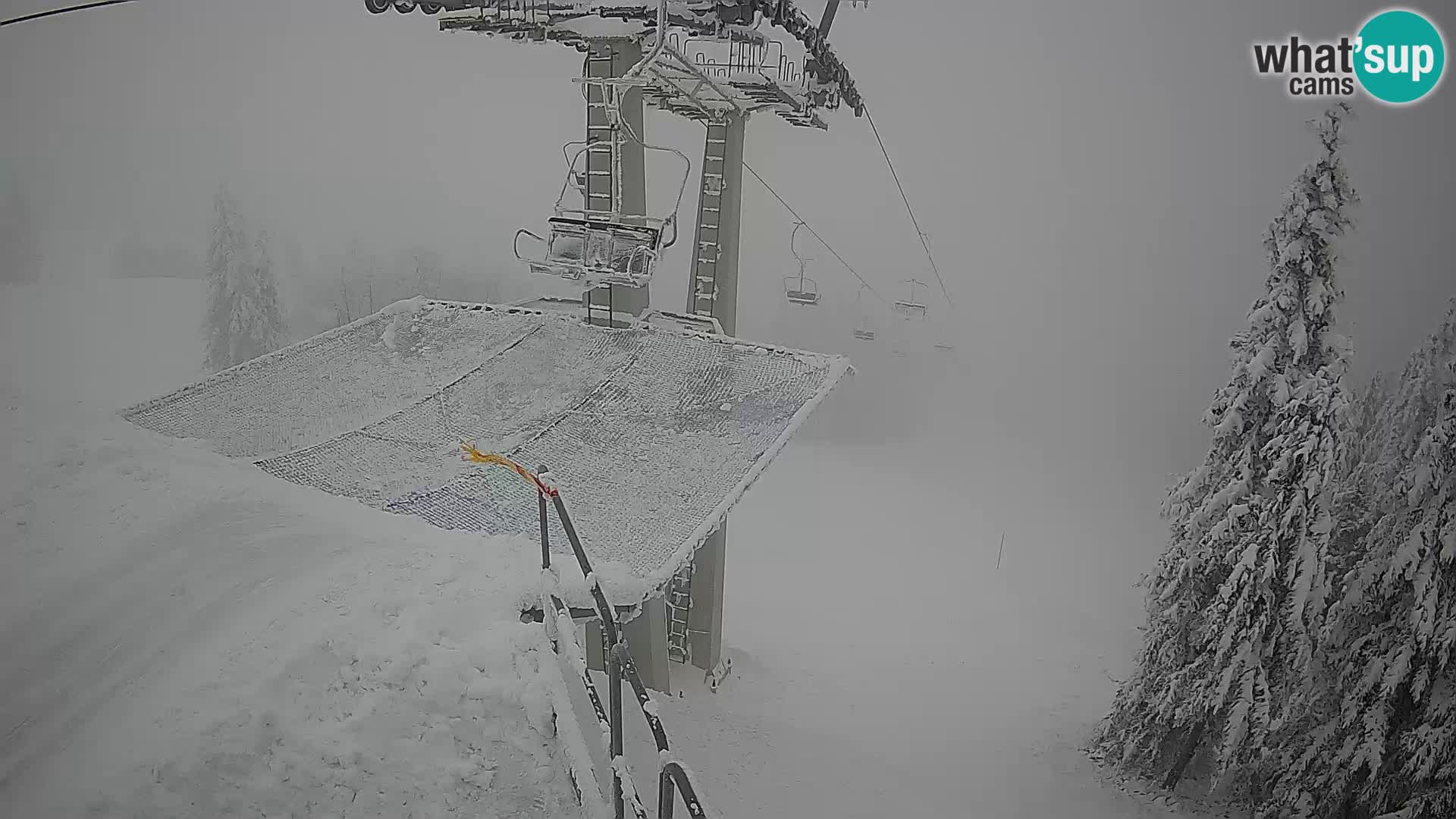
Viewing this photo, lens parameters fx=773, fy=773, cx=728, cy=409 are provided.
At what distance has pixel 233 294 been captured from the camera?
17828 mm

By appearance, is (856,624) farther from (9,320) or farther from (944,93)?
(944,93)

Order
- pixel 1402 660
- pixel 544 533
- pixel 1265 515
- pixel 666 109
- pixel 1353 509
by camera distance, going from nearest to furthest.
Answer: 1. pixel 544 533
2. pixel 1402 660
3. pixel 1265 515
4. pixel 666 109
5. pixel 1353 509

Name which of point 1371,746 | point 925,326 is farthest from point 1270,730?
point 925,326

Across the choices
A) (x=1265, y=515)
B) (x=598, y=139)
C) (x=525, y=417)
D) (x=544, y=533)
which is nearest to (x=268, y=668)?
(x=544, y=533)

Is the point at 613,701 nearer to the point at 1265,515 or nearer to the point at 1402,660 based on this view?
the point at 1265,515

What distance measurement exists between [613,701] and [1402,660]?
7995mm

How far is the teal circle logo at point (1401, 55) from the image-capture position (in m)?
11.6

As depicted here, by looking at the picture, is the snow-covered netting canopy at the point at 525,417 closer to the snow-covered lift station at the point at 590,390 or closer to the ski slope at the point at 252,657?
the snow-covered lift station at the point at 590,390

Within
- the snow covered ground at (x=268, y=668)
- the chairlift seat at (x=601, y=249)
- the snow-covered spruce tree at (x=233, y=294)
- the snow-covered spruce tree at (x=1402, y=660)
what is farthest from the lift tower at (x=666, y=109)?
the snow-covered spruce tree at (x=233, y=294)

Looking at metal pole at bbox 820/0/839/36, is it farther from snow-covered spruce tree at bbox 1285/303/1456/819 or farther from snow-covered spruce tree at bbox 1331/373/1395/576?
snow-covered spruce tree at bbox 1285/303/1456/819

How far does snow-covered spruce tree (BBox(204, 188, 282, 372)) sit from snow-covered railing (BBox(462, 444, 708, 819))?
686 inches

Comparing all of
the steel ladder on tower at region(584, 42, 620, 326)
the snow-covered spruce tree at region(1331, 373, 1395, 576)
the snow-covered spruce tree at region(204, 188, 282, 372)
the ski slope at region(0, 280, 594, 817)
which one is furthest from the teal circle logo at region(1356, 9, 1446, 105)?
the snow-covered spruce tree at region(204, 188, 282, 372)

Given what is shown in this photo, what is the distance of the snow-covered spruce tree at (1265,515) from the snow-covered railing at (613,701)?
6.87 m

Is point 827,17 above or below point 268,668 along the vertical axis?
above
